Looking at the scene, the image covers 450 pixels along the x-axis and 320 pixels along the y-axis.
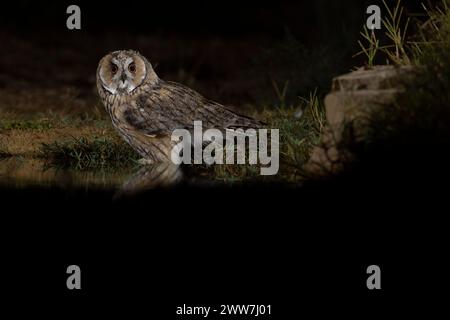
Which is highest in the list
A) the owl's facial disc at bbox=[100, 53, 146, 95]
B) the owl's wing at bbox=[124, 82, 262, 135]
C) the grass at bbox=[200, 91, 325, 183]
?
the owl's facial disc at bbox=[100, 53, 146, 95]

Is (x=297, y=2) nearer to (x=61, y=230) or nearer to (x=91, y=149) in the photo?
(x=91, y=149)

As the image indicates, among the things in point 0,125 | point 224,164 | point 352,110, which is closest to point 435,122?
point 352,110

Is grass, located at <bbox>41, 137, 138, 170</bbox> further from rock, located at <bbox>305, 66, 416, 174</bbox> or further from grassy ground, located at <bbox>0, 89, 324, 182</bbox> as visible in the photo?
rock, located at <bbox>305, 66, 416, 174</bbox>

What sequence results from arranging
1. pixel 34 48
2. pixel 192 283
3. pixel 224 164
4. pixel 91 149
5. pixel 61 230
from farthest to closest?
1. pixel 34 48
2. pixel 91 149
3. pixel 224 164
4. pixel 61 230
5. pixel 192 283

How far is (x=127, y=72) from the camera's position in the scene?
8523 millimetres

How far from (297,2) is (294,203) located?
2362 cm

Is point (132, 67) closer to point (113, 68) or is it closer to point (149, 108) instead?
point (113, 68)

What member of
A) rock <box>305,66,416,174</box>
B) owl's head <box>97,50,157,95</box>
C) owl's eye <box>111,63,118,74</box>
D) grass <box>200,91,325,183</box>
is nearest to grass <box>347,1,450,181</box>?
rock <box>305,66,416,174</box>

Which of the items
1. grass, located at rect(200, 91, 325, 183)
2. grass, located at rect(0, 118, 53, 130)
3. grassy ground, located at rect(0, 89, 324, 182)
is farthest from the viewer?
grass, located at rect(0, 118, 53, 130)

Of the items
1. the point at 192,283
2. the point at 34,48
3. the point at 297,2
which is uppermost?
the point at 297,2

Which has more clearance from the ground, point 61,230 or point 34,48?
point 34,48

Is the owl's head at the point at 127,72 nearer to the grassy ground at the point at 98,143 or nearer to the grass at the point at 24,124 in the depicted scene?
the grassy ground at the point at 98,143

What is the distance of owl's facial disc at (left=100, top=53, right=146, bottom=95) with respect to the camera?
8531 mm

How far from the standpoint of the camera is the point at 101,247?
569 centimetres
